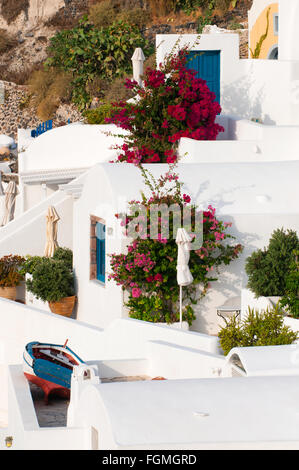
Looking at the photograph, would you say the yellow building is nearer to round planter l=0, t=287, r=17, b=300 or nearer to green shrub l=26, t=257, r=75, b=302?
green shrub l=26, t=257, r=75, b=302

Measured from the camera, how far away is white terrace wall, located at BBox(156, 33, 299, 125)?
78.3 feet

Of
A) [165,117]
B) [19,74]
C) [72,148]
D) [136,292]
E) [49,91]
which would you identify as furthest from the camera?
[19,74]

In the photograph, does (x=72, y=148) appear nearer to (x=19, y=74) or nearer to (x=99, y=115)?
(x=99, y=115)

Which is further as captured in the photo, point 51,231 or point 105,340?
point 51,231

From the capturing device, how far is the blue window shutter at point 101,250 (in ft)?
59.8

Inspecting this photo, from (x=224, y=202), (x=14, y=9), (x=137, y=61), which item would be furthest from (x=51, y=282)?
(x=14, y=9)

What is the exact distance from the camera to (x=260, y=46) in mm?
27609

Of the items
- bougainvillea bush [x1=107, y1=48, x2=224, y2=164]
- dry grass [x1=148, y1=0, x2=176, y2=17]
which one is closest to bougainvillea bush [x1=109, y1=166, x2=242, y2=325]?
bougainvillea bush [x1=107, y1=48, x2=224, y2=164]

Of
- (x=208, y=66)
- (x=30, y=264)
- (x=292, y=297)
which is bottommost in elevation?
(x=30, y=264)

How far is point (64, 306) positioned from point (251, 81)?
9.05 meters

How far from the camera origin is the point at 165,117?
69.1ft

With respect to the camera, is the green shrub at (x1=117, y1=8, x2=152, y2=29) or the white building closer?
the white building
